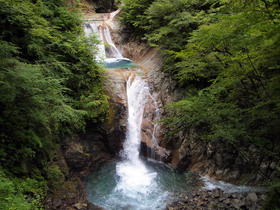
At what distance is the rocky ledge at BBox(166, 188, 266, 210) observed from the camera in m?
5.41

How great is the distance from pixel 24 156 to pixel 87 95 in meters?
4.17

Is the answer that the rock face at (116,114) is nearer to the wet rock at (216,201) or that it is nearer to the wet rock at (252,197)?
the wet rock at (216,201)

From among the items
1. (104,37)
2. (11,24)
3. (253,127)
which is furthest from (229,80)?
(104,37)

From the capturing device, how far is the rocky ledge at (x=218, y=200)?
5410mm

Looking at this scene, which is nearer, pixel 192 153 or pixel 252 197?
pixel 252 197

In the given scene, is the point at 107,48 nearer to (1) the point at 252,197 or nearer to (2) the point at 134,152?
(2) the point at 134,152

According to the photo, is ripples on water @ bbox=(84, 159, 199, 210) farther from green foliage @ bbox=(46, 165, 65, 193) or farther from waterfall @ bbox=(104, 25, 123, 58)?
waterfall @ bbox=(104, 25, 123, 58)

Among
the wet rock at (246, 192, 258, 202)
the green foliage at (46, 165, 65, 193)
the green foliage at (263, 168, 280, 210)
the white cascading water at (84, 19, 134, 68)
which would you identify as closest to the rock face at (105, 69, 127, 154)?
the green foliage at (46, 165, 65, 193)

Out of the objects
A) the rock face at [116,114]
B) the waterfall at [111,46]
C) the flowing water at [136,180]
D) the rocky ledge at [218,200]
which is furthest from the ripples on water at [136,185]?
the waterfall at [111,46]

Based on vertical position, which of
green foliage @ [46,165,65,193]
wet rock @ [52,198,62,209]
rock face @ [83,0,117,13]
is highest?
rock face @ [83,0,117,13]

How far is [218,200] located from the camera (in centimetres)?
593

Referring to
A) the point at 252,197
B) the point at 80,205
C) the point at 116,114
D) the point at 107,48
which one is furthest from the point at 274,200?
the point at 107,48

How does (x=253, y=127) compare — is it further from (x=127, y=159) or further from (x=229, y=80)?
(x=127, y=159)

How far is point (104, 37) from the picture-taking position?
17.3 meters
